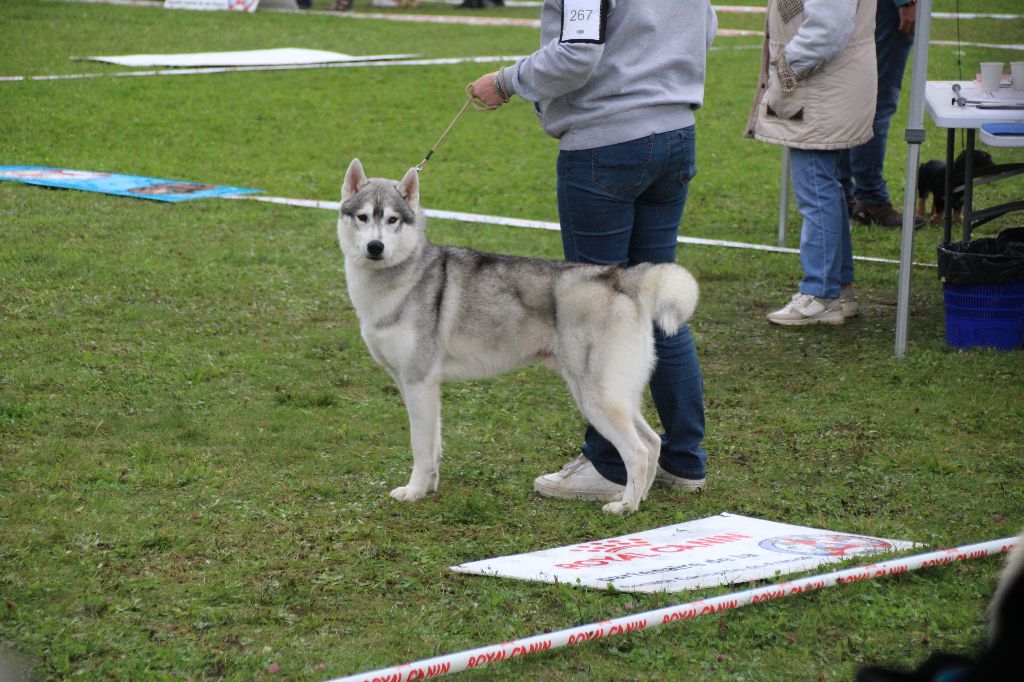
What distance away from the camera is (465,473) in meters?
4.88

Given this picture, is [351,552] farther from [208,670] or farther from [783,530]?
[783,530]

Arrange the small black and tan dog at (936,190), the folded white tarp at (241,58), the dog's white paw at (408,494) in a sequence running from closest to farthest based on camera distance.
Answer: the dog's white paw at (408,494) → the small black and tan dog at (936,190) → the folded white tarp at (241,58)

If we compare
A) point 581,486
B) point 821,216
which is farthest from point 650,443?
point 821,216

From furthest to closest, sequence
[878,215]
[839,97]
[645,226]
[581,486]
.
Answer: [878,215], [839,97], [581,486], [645,226]

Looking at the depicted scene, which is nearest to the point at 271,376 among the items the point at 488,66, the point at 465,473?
the point at 465,473

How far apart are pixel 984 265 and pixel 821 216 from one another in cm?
103

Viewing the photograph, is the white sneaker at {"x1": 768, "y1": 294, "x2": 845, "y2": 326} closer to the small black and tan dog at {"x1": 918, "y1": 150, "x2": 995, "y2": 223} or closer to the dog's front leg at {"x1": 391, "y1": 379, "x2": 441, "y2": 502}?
the small black and tan dog at {"x1": 918, "y1": 150, "x2": 995, "y2": 223}

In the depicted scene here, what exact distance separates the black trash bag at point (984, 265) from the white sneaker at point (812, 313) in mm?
743

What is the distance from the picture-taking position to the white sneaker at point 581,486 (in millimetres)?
4574

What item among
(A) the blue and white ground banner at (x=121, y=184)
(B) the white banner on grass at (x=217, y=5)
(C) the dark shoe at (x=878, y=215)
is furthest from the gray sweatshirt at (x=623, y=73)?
(B) the white banner on grass at (x=217, y=5)

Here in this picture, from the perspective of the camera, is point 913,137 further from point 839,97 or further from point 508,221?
point 508,221

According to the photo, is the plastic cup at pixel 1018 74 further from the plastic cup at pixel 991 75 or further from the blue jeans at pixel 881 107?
the blue jeans at pixel 881 107

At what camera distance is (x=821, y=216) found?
6.89 meters

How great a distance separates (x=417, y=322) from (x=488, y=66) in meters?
14.2
